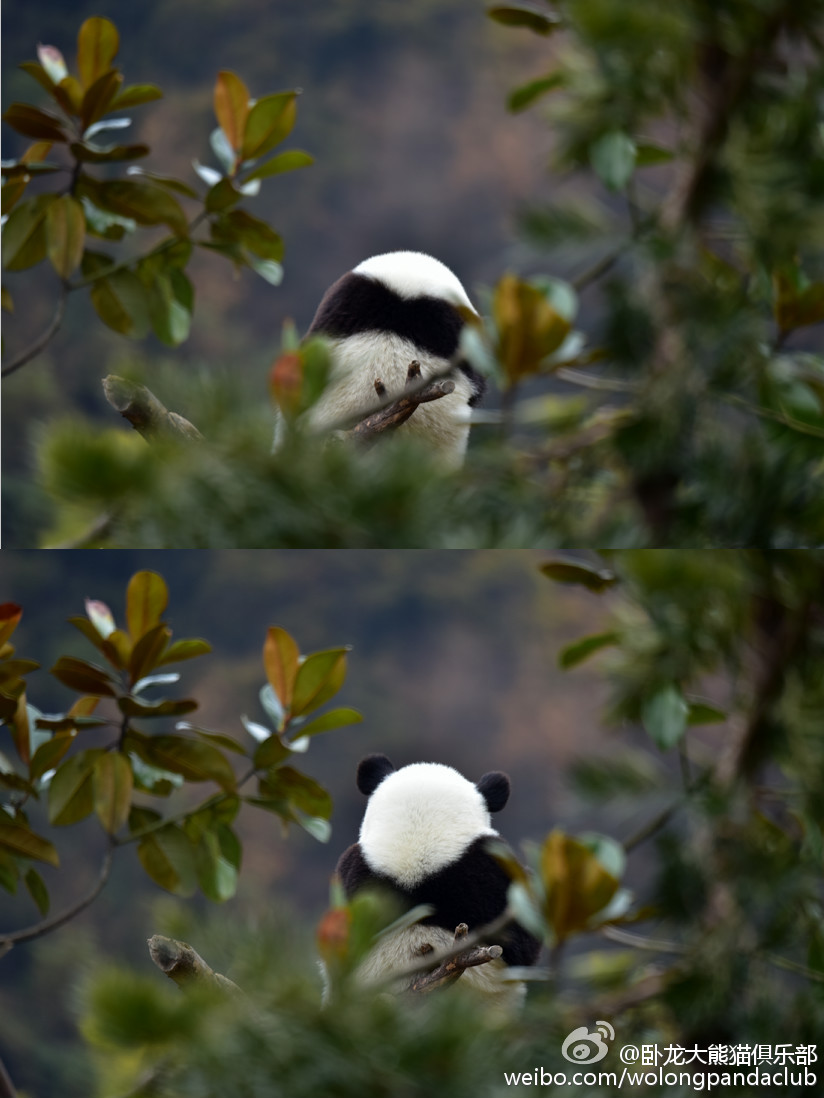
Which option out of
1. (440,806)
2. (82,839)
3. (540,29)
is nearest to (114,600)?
(82,839)

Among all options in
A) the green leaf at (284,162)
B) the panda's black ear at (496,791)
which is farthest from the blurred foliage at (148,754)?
the green leaf at (284,162)

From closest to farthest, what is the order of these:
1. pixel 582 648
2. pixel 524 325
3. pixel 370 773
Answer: pixel 524 325 → pixel 582 648 → pixel 370 773

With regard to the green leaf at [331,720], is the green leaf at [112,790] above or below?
below

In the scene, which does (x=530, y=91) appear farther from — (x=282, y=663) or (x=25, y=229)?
(x=25, y=229)

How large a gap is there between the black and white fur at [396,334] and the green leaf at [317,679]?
0.88ft

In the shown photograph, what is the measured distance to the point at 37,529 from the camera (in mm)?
880

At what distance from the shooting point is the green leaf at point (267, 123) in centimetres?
109

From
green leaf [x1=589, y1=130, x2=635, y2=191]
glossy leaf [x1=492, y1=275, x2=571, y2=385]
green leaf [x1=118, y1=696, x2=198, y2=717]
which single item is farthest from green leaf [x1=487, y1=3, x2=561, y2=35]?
green leaf [x1=118, y1=696, x2=198, y2=717]

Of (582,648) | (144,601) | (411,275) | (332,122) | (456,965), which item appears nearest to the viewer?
(582,648)

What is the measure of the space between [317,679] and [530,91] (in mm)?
541

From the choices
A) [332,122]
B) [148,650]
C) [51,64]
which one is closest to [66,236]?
[51,64]

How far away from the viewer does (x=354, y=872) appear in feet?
4.03

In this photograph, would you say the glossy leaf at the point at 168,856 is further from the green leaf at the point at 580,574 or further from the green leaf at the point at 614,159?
the green leaf at the point at 614,159

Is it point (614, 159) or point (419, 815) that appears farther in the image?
point (419, 815)
